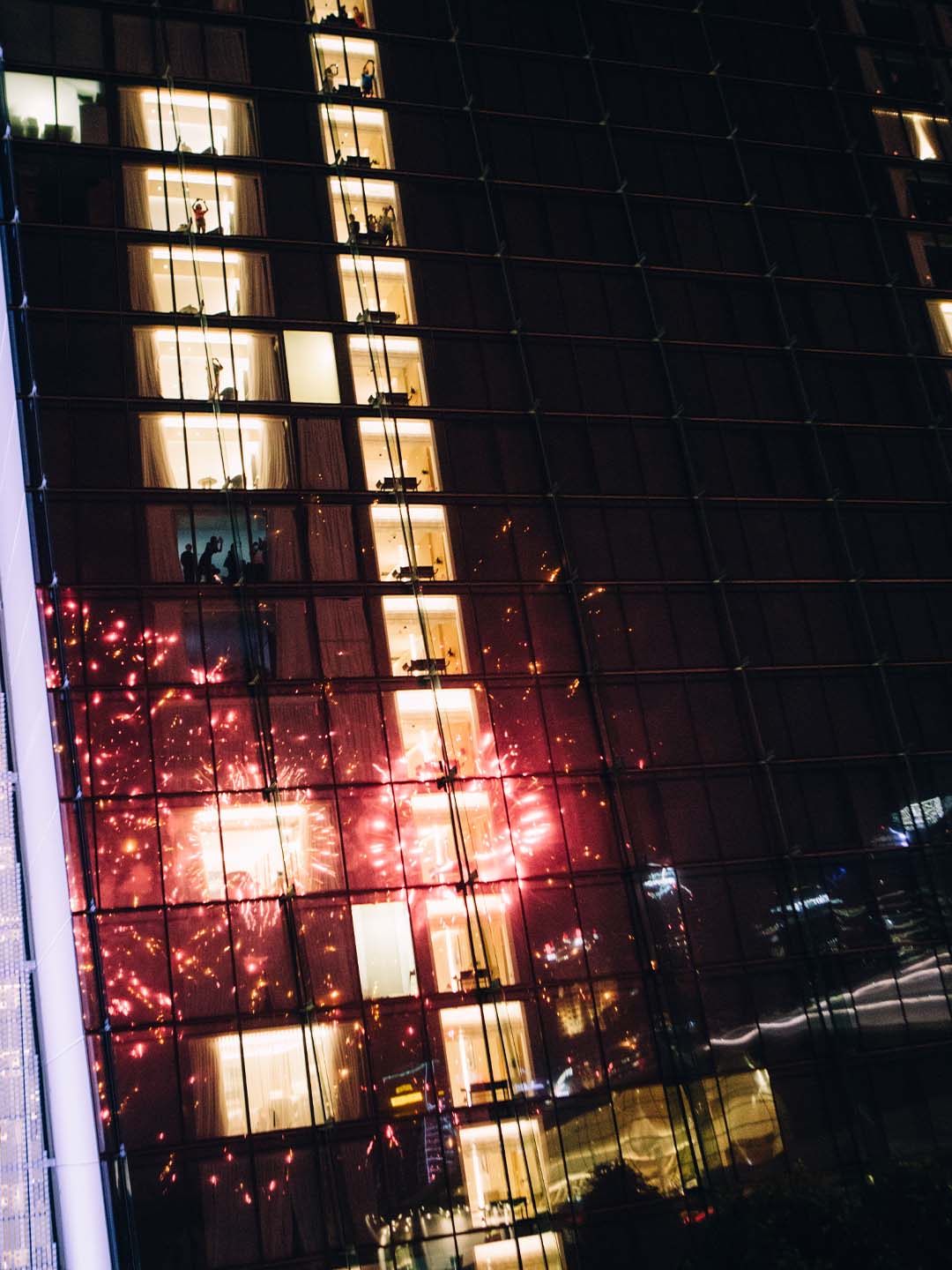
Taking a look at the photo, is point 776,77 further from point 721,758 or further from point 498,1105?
point 498,1105

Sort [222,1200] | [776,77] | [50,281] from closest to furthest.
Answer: [222,1200], [50,281], [776,77]

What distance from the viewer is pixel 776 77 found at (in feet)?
115

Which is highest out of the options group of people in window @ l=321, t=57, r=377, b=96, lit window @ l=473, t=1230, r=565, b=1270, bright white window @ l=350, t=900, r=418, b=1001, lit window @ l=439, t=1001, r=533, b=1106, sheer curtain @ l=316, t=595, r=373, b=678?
group of people in window @ l=321, t=57, r=377, b=96

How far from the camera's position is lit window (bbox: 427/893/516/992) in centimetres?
2450

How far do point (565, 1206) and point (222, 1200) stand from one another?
221 inches

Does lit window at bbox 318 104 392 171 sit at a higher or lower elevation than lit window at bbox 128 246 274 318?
higher

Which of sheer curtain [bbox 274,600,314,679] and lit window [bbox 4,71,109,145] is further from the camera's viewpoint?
lit window [bbox 4,71,109,145]

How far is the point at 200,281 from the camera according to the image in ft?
92.8

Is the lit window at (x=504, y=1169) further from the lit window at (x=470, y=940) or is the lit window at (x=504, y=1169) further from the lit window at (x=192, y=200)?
the lit window at (x=192, y=200)

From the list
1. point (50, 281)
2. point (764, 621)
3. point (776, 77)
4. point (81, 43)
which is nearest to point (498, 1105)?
point (764, 621)

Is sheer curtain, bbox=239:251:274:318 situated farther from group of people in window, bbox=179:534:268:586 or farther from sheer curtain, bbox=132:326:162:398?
group of people in window, bbox=179:534:268:586

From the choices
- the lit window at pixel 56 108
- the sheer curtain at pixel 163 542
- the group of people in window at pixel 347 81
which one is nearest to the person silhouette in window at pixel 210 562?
the sheer curtain at pixel 163 542

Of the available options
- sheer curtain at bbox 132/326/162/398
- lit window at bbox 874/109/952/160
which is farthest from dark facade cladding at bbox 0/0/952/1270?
lit window at bbox 874/109/952/160

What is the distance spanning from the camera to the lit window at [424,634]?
1042 inches
